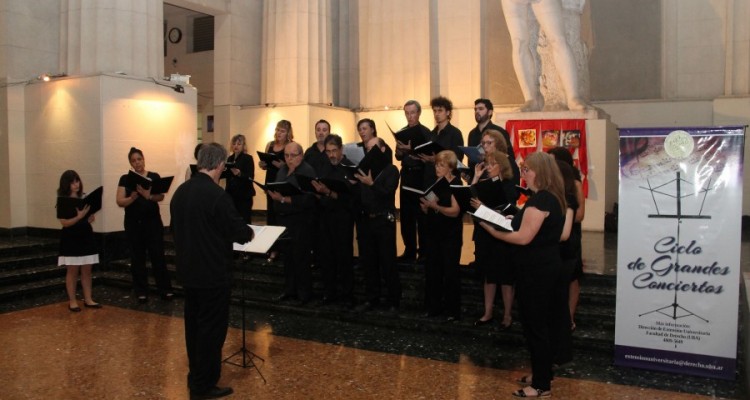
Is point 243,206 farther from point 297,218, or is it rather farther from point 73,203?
point 73,203

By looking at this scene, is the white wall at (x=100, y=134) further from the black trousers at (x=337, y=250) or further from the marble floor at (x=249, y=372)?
the black trousers at (x=337, y=250)

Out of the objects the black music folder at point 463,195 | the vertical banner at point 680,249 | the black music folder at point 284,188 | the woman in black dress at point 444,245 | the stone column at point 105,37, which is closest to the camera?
the vertical banner at point 680,249

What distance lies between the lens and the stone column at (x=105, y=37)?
28.3ft

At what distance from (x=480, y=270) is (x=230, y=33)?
7.87 m

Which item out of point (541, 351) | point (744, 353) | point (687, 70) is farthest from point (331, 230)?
point (687, 70)

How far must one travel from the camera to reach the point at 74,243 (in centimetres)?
661

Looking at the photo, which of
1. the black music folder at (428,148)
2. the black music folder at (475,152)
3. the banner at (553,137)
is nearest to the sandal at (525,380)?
the black music folder at (475,152)

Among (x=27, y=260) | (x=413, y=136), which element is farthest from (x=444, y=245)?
(x=27, y=260)

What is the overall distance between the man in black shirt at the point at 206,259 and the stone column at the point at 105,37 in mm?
5288

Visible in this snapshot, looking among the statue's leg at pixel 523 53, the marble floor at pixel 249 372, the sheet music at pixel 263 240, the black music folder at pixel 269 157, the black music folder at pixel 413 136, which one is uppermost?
the statue's leg at pixel 523 53

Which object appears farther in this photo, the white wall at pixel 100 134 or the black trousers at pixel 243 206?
the white wall at pixel 100 134

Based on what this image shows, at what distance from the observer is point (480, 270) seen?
5.39 meters

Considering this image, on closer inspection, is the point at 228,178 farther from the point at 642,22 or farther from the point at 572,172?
the point at 642,22

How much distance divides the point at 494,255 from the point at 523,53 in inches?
198
